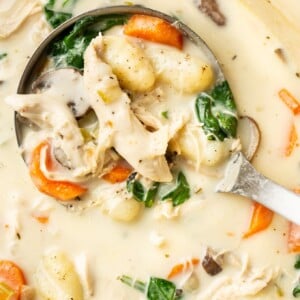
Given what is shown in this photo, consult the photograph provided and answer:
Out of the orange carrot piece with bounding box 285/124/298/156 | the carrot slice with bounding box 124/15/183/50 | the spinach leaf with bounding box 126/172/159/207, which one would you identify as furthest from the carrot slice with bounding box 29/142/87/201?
the orange carrot piece with bounding box 285/124/298/156

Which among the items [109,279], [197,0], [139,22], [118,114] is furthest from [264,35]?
[109,279]

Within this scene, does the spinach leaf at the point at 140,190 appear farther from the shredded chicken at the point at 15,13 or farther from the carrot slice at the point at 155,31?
the shredded chicken at the point at 15,13

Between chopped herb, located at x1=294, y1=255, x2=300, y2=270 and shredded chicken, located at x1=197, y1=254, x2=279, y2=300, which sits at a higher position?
chopped herb, located at x1=294, y1=255, x2=300, y2=270

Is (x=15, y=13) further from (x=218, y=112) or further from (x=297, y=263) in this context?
(x=297, y=263)

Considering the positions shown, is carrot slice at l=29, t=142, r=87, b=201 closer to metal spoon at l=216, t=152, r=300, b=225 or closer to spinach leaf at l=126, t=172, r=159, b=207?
spinach leaf at l=126, t=172, r=159, b=207

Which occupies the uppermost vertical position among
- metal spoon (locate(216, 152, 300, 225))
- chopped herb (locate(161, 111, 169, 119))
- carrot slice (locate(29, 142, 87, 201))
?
metal spoon (locate(216, 152, 300, 225))

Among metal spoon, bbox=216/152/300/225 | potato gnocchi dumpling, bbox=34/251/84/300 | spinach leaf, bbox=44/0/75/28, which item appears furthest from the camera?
spinach leaf, bbox=44/0/75/28

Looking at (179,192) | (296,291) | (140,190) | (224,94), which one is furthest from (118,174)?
(296,291)
